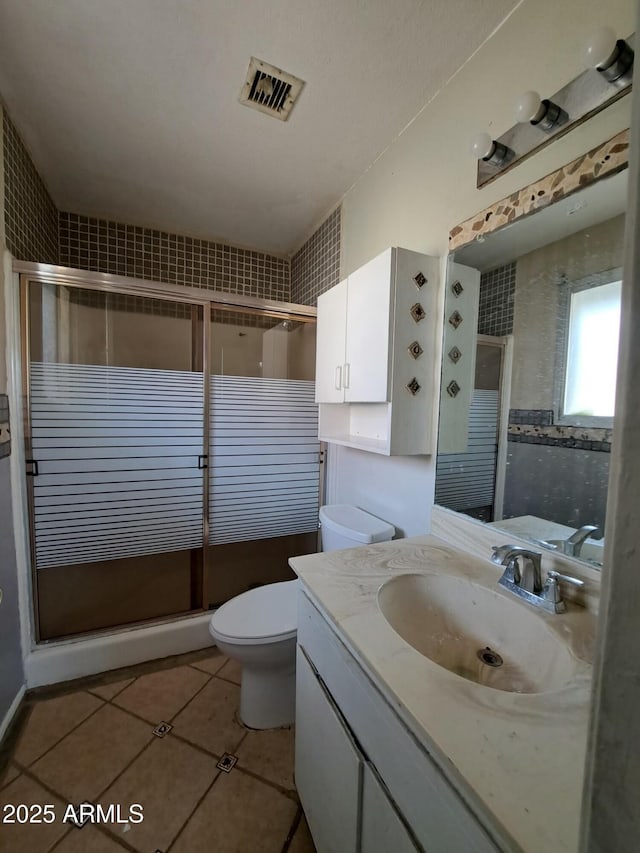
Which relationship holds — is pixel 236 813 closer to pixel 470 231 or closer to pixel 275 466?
pixel 275 466

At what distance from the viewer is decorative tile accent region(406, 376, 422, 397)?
4.39 feet

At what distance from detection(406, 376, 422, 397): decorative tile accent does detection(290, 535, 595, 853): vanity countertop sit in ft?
2.51

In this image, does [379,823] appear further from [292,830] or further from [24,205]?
[24,205]

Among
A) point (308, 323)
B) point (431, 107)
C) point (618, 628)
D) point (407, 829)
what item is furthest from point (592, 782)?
point (308, 323)

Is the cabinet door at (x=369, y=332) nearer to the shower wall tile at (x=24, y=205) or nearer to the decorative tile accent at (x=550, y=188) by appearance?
→ the decorative tile accent at (x=550, y=188)

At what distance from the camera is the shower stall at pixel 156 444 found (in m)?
1.63

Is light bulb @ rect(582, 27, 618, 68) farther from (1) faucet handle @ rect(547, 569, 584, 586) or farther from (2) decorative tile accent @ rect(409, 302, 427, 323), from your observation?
(1) faucet handle @ rect(547, 569, 584, 586)

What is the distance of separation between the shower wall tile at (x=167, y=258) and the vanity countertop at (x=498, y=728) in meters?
2.32

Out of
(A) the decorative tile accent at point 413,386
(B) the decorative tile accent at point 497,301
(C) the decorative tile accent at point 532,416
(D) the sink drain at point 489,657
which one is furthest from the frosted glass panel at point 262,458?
(D) the sink drain at point 489,657

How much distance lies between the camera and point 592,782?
265mm

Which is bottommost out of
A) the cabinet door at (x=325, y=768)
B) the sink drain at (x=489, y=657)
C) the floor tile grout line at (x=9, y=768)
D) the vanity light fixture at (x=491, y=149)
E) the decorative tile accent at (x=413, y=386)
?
the floor tile grout line at (x=9, y=768)

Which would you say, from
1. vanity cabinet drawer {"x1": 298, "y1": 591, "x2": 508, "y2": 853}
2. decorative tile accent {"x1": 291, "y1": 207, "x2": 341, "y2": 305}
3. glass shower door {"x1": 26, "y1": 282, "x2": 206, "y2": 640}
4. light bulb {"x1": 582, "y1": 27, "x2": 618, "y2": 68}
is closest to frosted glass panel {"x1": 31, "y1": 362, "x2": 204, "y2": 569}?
glass shower door {"x1": 26, "y1": 282, "x2": 206, "y2": 640}

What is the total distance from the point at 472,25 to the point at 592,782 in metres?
1.74

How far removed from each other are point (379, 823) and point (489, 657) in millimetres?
419
